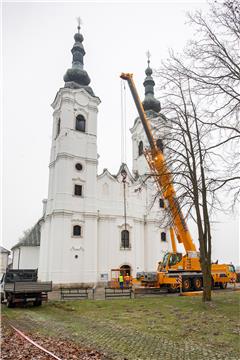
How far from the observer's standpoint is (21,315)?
42.5ft

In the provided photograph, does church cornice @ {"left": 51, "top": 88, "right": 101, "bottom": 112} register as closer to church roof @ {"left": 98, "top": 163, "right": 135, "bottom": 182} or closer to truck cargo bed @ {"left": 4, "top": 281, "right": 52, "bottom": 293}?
church roof @ {"left": 98, "top": 163, "right": 135, "bottom": 182}

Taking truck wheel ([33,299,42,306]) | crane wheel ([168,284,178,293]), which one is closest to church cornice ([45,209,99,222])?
crane wheel ([168,284,178,293])

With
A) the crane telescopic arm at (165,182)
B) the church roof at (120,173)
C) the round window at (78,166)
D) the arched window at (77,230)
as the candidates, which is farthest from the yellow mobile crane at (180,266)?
the arched window at (77,230)

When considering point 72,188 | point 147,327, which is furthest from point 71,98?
point 147,327

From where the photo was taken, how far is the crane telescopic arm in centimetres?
1759

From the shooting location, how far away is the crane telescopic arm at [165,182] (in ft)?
57.7

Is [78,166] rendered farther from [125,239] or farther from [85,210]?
[125,239]

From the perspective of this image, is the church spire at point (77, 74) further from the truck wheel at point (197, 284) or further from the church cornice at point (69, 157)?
the truck wheel at point (197, 284)

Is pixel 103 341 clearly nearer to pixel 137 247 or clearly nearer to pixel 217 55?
pixel 217 55

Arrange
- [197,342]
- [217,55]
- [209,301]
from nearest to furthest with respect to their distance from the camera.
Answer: [197,342]
[217,55]
[209,301]

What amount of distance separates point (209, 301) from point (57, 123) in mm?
26629

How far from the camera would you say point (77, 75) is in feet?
117

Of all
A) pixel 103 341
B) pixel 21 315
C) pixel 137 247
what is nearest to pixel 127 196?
pixel 137 247

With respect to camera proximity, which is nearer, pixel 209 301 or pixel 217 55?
pixel 217 55
